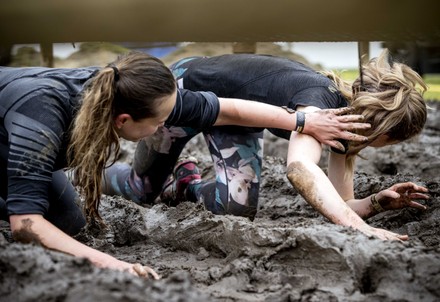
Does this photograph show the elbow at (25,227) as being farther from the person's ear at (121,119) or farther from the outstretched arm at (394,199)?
the outstretched arm at (394,199)

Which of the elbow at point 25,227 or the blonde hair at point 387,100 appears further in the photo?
the blonde hair at point 387,100

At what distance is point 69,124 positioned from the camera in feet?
6.86

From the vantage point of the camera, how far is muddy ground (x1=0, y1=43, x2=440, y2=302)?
5.00ft

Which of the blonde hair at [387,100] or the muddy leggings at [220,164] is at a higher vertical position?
the blonde hair at [387,100]

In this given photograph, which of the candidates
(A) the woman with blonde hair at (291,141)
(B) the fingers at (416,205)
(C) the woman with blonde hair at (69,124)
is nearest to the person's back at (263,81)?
(A) the woman with blonde hair at (291,141)

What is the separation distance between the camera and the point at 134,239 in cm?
270

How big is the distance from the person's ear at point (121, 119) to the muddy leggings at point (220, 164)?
1078 millimetres

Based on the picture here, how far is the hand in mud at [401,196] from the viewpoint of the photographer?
2.70 metres

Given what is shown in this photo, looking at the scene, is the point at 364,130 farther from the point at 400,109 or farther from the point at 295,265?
the point at 295,265

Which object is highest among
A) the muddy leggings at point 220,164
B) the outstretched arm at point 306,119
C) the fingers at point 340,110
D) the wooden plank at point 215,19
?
the wooden plank at point 215,19

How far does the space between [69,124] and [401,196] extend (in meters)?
1.60

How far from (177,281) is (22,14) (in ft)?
3.10

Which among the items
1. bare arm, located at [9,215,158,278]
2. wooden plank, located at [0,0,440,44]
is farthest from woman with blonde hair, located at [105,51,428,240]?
wooden plank, located at [0,0,440,44]

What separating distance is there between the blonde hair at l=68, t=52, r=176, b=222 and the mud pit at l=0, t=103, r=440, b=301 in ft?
1.37
